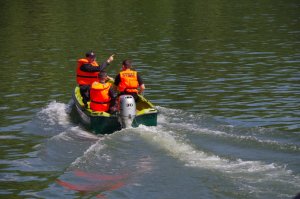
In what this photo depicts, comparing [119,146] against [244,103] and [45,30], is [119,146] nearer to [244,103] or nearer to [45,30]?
[244,103]

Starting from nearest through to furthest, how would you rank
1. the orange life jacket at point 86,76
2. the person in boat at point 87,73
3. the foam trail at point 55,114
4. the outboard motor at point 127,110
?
the outboard motor at point 127,110 < the foam trail at point 55,114 < the person in boat at point 87,73 < the orange life jacket at point 86,76

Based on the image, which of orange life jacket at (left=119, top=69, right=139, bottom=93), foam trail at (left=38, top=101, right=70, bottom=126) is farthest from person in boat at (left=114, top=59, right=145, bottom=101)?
foam trail at (left=38, top=101, right=70, bottom=126)

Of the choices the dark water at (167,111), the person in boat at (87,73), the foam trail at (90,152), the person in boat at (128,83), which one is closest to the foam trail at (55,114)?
the dark water at (167,111)

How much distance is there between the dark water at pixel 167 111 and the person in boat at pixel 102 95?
35.7 inches

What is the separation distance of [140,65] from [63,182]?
625 inches

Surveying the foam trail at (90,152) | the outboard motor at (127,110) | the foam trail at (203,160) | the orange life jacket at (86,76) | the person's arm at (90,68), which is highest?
the person's arm at (90,68)

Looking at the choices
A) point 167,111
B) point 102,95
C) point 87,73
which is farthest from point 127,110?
point 87,73

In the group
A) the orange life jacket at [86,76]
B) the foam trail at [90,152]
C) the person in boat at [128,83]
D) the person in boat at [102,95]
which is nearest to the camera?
the foam trail at [90,152]

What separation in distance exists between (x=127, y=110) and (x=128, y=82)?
1.61m

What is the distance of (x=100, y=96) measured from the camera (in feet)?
61.6

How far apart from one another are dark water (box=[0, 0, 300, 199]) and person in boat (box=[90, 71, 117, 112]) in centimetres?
91

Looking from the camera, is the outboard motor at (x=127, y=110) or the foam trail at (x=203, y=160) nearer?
the foam trail at (x=203, y=160)

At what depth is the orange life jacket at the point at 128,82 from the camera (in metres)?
19.1

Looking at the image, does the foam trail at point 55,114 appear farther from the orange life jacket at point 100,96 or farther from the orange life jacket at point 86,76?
the orange life jacket at point 100,96
